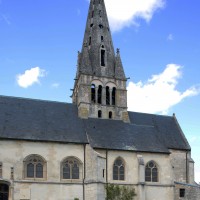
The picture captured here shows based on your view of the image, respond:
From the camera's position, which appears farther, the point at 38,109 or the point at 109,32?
the point at 109,32

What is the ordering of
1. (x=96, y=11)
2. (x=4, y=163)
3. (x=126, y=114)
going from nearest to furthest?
1. (x=4, y=163)
2. (x=126, y=114)
3. (x=96, y=11)

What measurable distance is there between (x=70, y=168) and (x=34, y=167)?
3763 millimetres

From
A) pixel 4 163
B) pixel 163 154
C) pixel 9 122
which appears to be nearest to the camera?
pixel 4 163

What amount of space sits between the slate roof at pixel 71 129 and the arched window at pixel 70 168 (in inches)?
81.6

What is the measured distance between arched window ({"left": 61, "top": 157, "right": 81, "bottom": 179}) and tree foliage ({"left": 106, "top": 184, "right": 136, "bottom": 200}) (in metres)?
3.57

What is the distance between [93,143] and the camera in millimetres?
40875

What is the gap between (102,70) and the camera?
48.2 meters

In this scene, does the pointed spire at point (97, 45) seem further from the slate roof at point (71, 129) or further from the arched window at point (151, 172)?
the arched window at point (151, 172)

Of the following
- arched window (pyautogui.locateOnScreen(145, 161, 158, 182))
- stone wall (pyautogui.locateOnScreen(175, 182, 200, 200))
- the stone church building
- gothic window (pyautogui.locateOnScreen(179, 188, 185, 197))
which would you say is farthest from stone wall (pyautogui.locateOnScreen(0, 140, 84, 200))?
gothic window (pyautogui.locateOnScreen(179, 188, 185, 197))

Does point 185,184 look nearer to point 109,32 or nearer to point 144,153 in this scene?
point 144,153

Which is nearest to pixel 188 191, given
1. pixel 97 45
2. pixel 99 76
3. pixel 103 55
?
pixel 99 76

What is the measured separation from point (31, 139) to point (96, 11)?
852 inches

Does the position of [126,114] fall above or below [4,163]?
above

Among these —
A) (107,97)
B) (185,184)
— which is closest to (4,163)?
(107,97)
